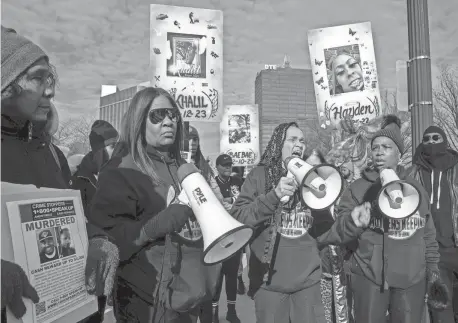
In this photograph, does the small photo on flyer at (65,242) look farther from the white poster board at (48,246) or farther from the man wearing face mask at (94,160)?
the man wearing face mask at (94,160)

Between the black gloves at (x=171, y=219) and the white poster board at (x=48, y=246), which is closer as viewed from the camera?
the white poster board at (x=48, y=246)

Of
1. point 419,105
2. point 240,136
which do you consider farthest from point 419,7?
point 240,136

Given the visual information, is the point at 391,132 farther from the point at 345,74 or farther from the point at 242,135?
the point at 242,135

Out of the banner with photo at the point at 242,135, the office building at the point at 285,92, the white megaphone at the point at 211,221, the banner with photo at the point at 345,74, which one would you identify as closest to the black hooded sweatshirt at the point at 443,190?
the banner with photo at the point at 345,74

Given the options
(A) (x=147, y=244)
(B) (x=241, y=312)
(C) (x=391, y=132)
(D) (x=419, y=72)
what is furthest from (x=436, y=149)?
(A) (x=147, y=244)

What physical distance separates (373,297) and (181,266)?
1899 mm

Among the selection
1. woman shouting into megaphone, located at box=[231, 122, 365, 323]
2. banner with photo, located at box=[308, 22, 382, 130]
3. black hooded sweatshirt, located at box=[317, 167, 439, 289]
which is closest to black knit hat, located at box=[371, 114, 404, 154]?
black hooded sweatshirt, located at box=[317, 167, 439, 289]

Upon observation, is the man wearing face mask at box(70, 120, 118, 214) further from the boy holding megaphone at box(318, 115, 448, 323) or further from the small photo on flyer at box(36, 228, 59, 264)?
the small photo on flyer at box(36, 228, 59, 264)

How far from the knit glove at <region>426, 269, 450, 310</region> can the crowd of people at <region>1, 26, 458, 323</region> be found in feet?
0.04

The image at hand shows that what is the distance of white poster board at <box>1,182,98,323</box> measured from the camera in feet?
4.03

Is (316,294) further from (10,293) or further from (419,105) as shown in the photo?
(419,105)

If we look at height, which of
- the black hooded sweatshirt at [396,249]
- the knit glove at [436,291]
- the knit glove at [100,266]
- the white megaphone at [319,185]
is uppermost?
the white megaphone at [319,185]

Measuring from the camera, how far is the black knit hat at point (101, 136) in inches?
186

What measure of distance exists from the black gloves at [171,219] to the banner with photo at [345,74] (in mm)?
4045
